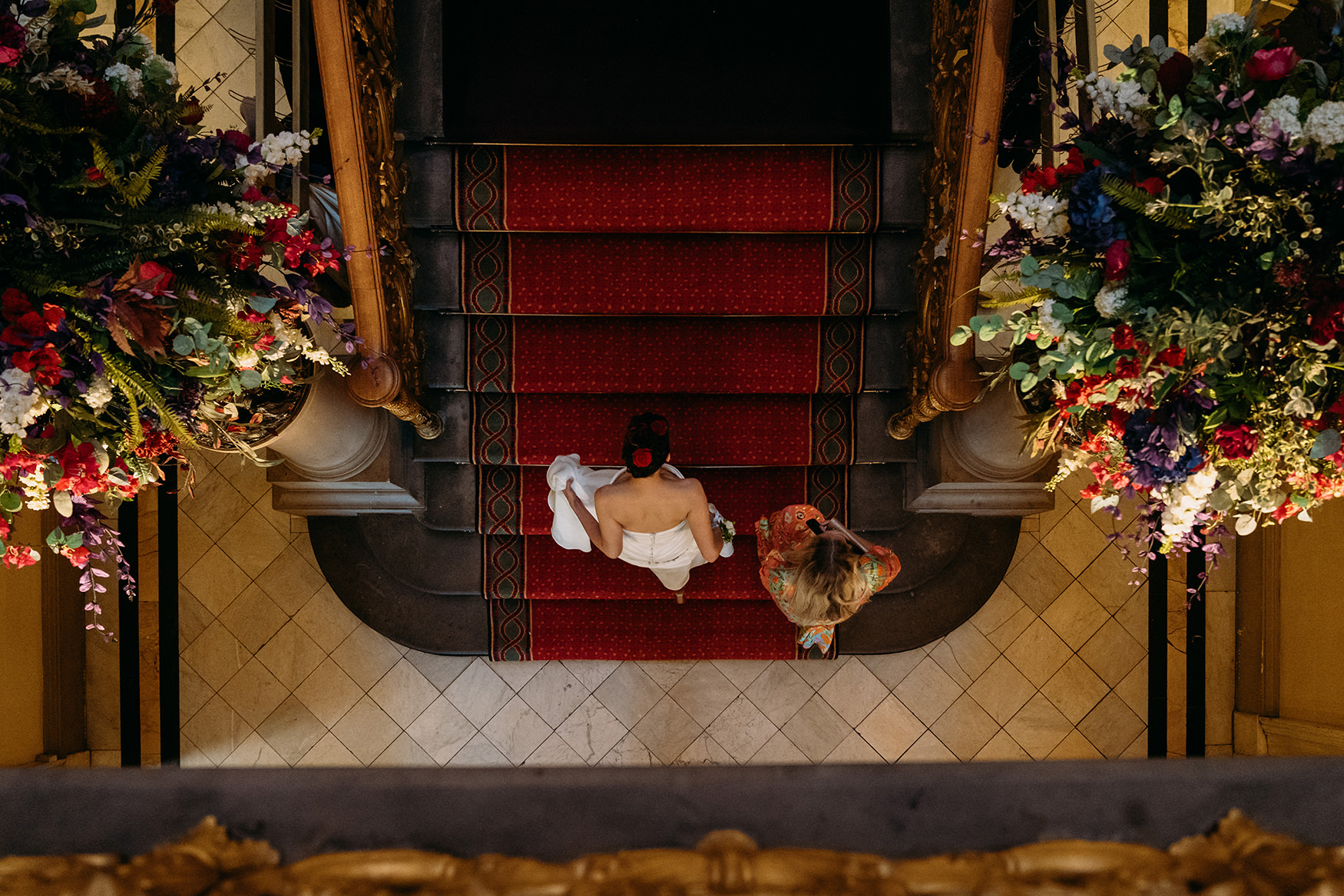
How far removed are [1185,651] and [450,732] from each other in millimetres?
4963

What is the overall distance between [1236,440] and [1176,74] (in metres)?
1.18

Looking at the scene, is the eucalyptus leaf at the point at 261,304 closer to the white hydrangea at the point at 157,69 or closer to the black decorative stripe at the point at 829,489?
the white hydrangea at the point at 157,69

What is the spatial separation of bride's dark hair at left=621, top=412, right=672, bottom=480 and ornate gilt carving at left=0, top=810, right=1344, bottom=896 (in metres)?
2.19

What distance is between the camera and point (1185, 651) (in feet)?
16.9

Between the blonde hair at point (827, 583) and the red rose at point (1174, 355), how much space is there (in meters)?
1.53

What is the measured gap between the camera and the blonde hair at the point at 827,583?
3.46 meters

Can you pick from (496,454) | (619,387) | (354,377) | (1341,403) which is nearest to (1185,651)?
(1341,403)

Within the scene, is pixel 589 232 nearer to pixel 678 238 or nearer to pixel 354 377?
→ pixel 678 238

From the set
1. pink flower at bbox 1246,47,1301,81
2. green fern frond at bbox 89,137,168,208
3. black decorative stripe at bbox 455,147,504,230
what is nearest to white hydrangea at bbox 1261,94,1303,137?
pink flower at bbox 1246,47,1301,81

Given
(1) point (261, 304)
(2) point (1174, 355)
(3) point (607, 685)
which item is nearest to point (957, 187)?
(2) point (1174, 355)

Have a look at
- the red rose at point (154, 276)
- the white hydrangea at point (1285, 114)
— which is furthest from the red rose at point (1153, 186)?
the red rose at point (154, 276)

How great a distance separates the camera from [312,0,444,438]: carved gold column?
2.86 m

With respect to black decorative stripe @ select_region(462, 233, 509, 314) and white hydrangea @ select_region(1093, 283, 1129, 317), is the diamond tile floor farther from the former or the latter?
white hydrangea @ select_region(1093, 283, 1129, 317)

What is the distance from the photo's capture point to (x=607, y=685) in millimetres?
5039
